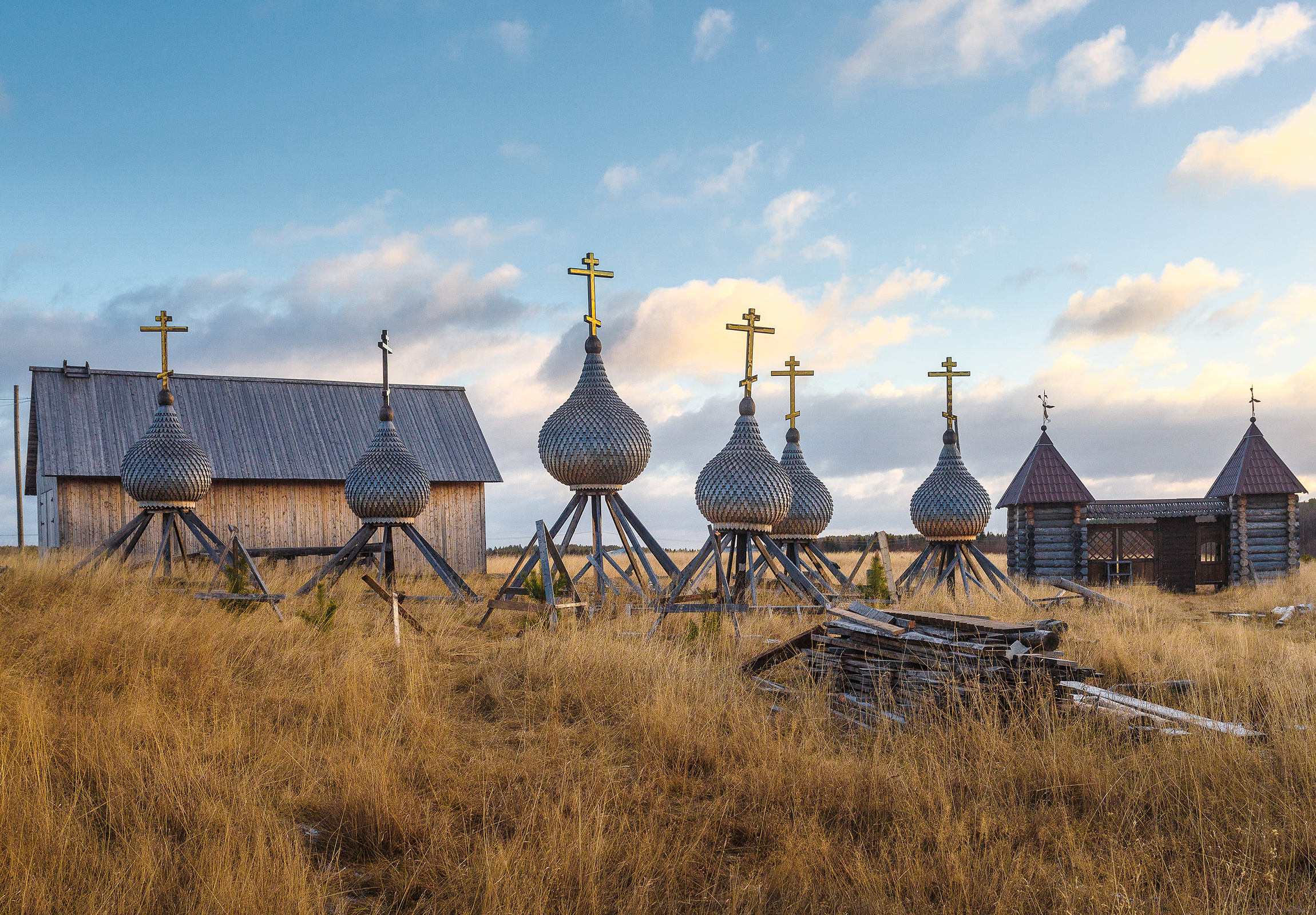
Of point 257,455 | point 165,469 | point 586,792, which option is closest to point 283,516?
point 257,455

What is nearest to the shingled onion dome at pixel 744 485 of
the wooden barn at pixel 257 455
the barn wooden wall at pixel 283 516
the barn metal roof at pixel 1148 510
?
the barn wooden wall at pixel 283 516

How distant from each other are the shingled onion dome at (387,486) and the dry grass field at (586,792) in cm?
854

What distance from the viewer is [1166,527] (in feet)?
84.3

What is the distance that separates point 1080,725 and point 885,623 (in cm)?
241

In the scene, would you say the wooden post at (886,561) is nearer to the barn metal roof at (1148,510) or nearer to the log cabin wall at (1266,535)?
the barn metal roof at (1148,510)

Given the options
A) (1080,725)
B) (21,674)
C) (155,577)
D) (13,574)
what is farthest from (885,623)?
(155,577)

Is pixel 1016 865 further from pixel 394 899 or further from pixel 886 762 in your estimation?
pixel 394 899

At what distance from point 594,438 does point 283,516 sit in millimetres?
13328

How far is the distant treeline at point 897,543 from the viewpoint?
5178cm

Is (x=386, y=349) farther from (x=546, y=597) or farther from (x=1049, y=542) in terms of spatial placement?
(x=1049, y=542)

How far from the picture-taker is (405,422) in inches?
1171

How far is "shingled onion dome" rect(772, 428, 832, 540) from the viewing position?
1845cm

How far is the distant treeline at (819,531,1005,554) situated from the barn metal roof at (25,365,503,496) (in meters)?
26.4

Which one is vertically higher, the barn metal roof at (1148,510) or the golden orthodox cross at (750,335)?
the golden orthodox cross at (750,335)
